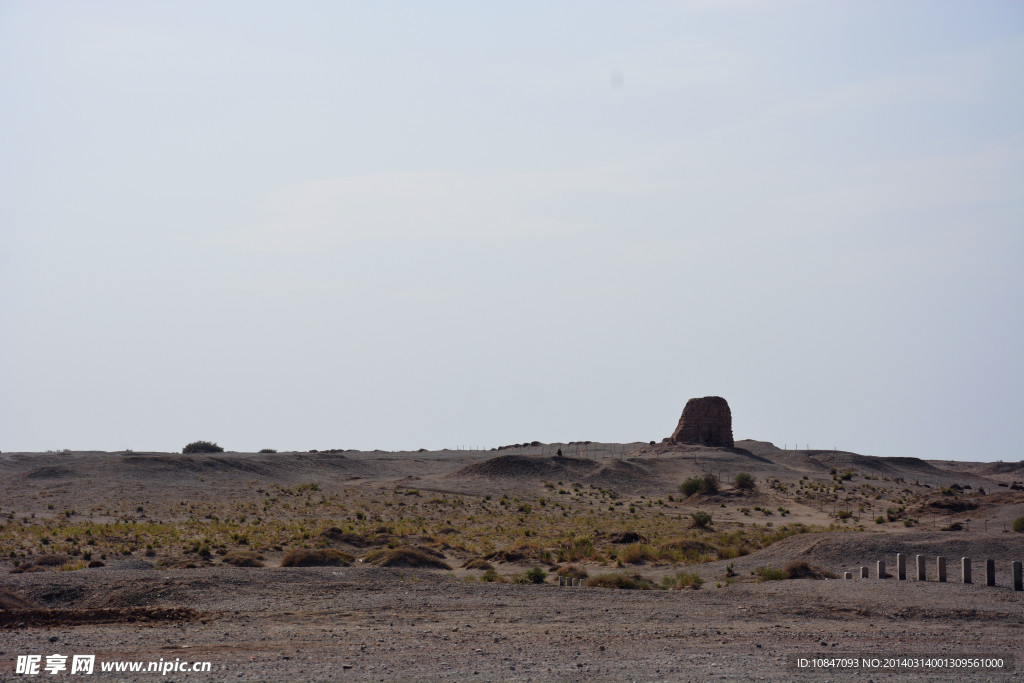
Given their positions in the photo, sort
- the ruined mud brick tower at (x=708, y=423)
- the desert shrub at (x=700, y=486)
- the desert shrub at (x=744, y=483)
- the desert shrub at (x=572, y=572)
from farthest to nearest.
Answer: the ruined mud brick tower at (x=708, y=423), the desert shrub at (x=744, y=483), the desert shrub at (x=700, y=486), the desert shrub at (x=572, y=572)

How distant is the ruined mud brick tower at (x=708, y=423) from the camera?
83.9m

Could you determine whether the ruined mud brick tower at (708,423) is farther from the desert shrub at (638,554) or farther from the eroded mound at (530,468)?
the desert shrub at (638,554)

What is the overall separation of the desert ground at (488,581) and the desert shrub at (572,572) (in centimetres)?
12

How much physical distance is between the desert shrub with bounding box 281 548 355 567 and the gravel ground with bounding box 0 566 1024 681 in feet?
10.1

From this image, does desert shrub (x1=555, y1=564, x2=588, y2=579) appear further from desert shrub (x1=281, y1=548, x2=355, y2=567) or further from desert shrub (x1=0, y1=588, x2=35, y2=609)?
desert shrub (x1=0, y1=588, x2=35, y2=609)

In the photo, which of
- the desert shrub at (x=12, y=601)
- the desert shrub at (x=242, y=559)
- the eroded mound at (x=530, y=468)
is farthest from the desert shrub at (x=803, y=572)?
the eroded mound at (x=530, y=468)

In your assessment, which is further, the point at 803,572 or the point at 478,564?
the point at 478,564

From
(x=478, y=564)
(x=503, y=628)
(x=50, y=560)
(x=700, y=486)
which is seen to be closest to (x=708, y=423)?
(x=700, y=486)

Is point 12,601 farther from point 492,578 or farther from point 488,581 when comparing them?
point 492,578

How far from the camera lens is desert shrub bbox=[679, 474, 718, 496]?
61.3 metres

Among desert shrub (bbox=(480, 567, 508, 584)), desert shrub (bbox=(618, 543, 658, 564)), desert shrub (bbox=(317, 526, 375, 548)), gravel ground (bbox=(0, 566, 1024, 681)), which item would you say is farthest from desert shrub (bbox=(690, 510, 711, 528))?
gravel ground (bbox=(0, 566, 1024, 681))

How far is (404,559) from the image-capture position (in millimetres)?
27484

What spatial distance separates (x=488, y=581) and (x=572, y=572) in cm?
344

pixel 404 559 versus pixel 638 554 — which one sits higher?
Answer: pixel 404 559
